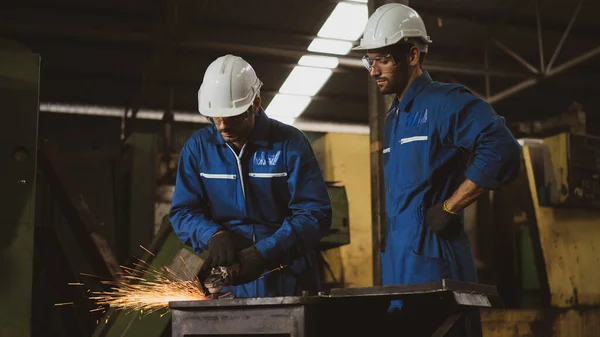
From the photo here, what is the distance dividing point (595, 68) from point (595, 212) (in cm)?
428

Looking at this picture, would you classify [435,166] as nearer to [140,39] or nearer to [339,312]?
[339,312]

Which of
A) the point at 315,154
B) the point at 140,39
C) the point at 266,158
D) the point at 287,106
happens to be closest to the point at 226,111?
the point at 266,158

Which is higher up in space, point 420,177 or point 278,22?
point 278,22

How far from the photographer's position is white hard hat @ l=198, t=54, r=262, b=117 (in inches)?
107

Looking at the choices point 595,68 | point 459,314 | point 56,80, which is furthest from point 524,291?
point 56,80

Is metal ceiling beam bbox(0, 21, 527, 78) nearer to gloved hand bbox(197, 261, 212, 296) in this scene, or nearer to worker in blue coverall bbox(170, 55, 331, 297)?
worker in blue coverall bbox(170, 55, 331, 297)

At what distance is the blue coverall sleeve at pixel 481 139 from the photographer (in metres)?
2.30

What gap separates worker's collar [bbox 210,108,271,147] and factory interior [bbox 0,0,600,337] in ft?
2.05

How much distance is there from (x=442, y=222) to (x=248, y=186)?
786mm

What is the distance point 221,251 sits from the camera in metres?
2.41

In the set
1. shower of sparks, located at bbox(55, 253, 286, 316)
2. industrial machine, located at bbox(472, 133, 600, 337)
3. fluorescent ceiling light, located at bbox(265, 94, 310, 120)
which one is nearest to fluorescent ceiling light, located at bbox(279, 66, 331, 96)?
fluorescent ceiling light, located at bbox(265, 94, 310, 120)

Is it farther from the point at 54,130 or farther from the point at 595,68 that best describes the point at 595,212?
the point at 54,130

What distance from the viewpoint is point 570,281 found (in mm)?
5332

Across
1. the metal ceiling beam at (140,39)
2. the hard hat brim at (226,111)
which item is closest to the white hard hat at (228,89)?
the hard hat brim at (226,111)
